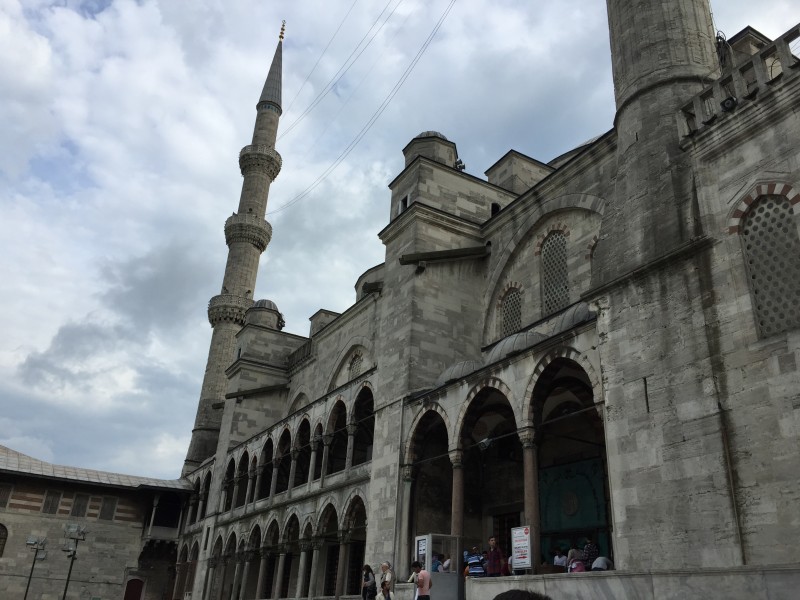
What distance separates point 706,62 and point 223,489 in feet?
72.2

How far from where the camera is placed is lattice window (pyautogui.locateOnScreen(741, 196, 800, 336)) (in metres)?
8.05

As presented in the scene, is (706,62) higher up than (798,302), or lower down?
higher up

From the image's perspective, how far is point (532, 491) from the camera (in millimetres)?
10938

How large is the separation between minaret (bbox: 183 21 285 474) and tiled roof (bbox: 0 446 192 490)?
2.34 meters

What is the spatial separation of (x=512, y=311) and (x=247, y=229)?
22.7 metres

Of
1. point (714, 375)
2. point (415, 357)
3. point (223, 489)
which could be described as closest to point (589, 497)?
point (415, 357)

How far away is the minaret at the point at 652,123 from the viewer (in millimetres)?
9781

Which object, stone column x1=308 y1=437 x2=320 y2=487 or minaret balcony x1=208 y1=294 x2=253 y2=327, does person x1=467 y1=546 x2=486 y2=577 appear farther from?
minaret balcony x1=208 y1=294 x2=253 y2=327

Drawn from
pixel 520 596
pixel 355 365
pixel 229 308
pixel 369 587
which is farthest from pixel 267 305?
pixel 520 596

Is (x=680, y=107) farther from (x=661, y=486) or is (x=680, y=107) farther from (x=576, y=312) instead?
(x=661, y=486)

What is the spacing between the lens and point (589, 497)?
43.6 feet

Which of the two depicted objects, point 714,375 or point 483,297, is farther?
point 483,297

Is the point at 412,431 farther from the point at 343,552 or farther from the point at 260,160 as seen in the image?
the point at 260,160

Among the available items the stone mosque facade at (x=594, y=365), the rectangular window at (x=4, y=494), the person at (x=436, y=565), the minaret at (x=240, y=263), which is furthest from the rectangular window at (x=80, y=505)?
the person at (x=436, y=565)
